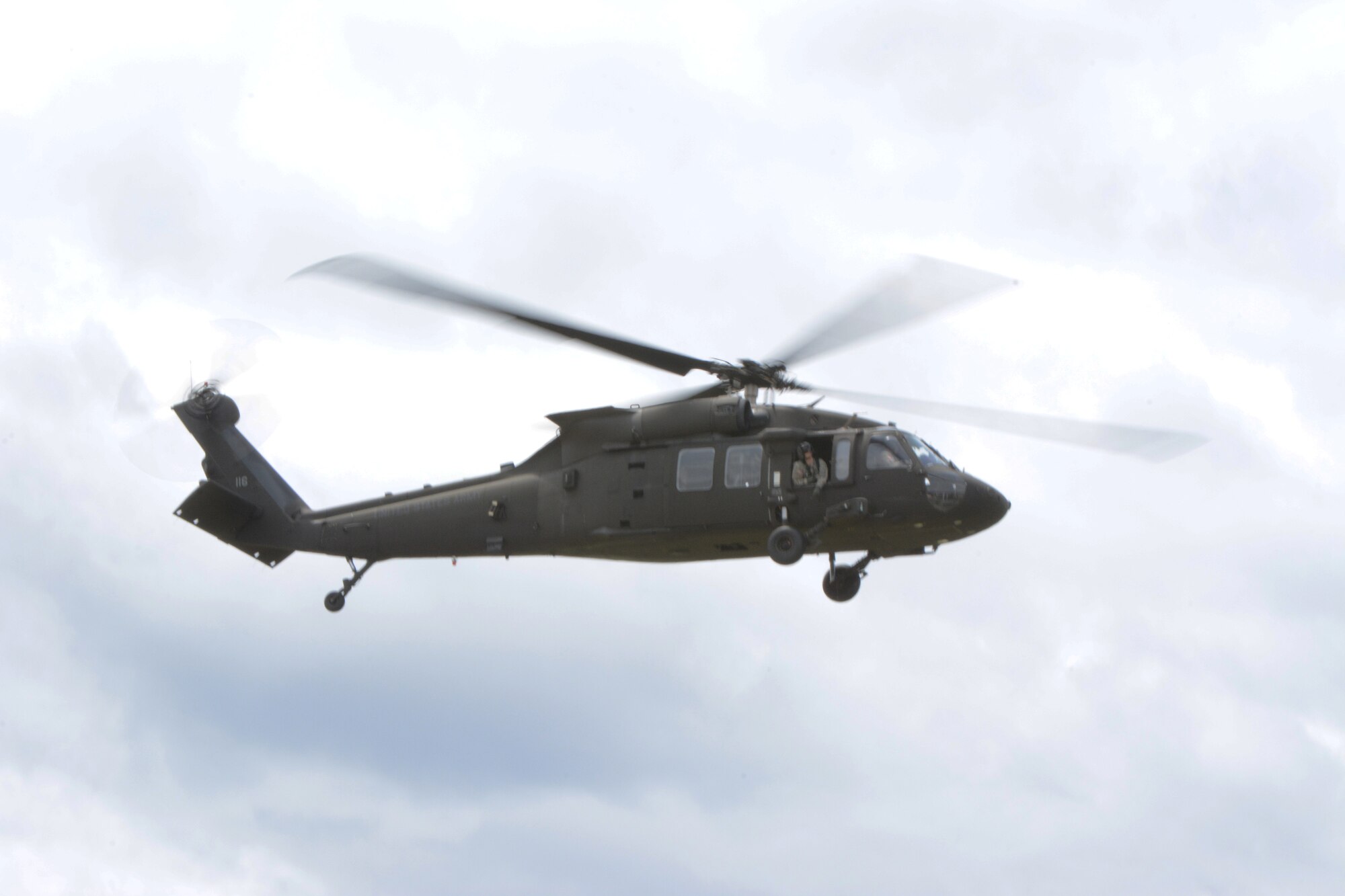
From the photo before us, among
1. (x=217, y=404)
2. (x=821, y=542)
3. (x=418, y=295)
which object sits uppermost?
(x=217, y=404)

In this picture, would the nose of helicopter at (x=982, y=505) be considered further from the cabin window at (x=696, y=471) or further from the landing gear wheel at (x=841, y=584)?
the cabin window at (x=696, y=471)

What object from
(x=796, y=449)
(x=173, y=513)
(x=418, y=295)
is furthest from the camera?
(x=173, y=513)

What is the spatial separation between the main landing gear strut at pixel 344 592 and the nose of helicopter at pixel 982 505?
476 inches

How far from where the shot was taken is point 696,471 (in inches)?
1100

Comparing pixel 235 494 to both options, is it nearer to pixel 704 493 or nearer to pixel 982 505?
pixel 704 493

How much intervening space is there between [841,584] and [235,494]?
41.9 feet

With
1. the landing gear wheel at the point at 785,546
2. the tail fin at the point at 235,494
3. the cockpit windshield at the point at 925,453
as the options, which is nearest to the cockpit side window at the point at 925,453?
the cockpit windshield at the point at 925,453

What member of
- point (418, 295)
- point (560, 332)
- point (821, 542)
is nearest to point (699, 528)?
point (821, 542)

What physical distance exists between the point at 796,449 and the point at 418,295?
7073 mm

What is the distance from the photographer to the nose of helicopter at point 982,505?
27.0 m

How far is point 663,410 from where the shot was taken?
94.1 feet

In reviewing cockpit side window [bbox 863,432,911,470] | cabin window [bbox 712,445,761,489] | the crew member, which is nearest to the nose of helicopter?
cockpit side window [bbox 863,432,911,470]

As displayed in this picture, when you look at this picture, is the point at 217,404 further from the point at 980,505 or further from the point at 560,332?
the point at 980,505

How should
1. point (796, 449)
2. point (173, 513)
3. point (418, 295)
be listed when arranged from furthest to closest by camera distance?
point (173, 513)
point (796, 449)
point (418, 295)
